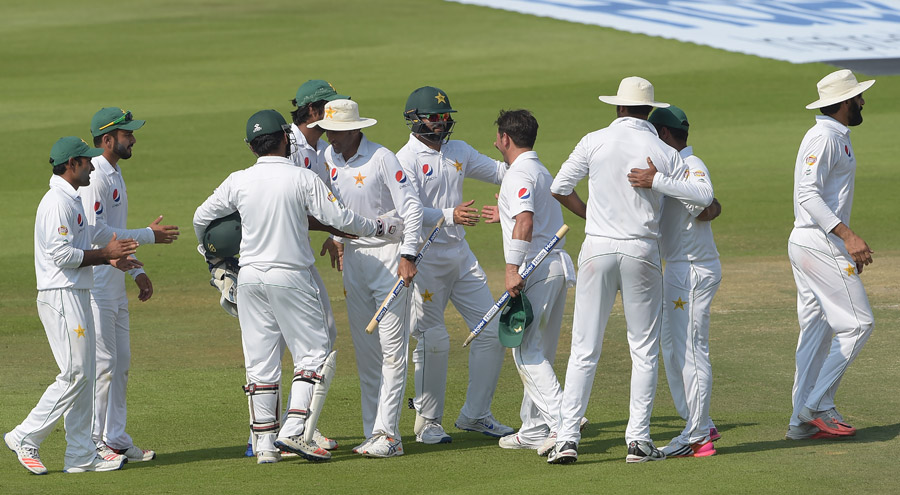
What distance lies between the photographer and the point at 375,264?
7.95 m

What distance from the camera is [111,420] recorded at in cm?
794

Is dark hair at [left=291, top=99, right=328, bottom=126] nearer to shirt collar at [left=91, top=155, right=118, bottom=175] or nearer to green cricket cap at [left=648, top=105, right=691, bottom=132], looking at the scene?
shirt collar at [left=91, top=155, right=118, bottom=175]

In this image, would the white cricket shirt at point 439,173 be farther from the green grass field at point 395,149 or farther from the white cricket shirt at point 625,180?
the green grass field at point 395,149

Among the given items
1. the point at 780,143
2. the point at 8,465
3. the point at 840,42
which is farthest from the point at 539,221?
the point at 840,42

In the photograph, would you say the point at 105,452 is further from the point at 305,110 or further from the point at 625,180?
the point at 625,180

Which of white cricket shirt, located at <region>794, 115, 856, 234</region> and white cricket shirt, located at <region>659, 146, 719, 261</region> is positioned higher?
white cricket shirt, located at <region>794, 115, 856, 234</region>

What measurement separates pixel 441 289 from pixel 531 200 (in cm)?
112

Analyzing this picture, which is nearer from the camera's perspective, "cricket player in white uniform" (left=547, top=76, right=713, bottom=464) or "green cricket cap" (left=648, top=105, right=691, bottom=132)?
"cricket player in white uniform" (left=547, top=76, right=713, bottom=464)

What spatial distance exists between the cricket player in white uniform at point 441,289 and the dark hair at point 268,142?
106 cm

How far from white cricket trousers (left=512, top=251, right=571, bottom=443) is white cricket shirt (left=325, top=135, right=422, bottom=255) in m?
0.85

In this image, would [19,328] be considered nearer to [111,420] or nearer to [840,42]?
[111,420]

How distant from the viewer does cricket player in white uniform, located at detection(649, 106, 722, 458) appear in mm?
7273

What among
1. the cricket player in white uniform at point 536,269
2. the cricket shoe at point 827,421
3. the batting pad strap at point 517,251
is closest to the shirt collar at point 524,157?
the cricket player in white uniform at point 536,269

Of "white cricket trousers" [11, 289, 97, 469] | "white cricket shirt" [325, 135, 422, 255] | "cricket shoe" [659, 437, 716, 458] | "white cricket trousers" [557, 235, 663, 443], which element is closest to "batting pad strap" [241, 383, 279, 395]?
"white cricket trousers" [11, 289, 97, 469]
